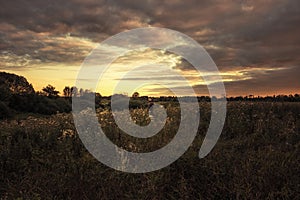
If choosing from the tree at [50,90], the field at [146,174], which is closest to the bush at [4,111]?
the tree at [50,90]

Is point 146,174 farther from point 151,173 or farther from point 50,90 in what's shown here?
point 50,90

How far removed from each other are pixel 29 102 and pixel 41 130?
1612 cm

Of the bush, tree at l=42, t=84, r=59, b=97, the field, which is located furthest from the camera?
tree at l=42, t=84, r=59, b=97

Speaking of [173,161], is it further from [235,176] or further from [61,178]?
[61,178]

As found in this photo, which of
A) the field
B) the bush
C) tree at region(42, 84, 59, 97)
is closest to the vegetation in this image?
the field

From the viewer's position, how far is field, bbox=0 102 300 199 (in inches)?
186

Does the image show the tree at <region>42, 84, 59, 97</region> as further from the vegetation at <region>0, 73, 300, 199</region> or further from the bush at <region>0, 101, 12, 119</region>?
the vegetation at <region>0, 73, 300, 199</region>

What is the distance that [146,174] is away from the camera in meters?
5.36

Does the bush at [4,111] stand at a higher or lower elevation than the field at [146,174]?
higher

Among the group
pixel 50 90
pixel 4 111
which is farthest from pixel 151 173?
pixel 50 90

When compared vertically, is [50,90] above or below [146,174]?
above

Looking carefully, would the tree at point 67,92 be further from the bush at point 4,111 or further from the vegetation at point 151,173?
the vegetation at point 151,173

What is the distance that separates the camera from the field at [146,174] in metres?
4.73

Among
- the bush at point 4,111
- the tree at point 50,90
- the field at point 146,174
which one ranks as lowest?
the field at point 146,174
